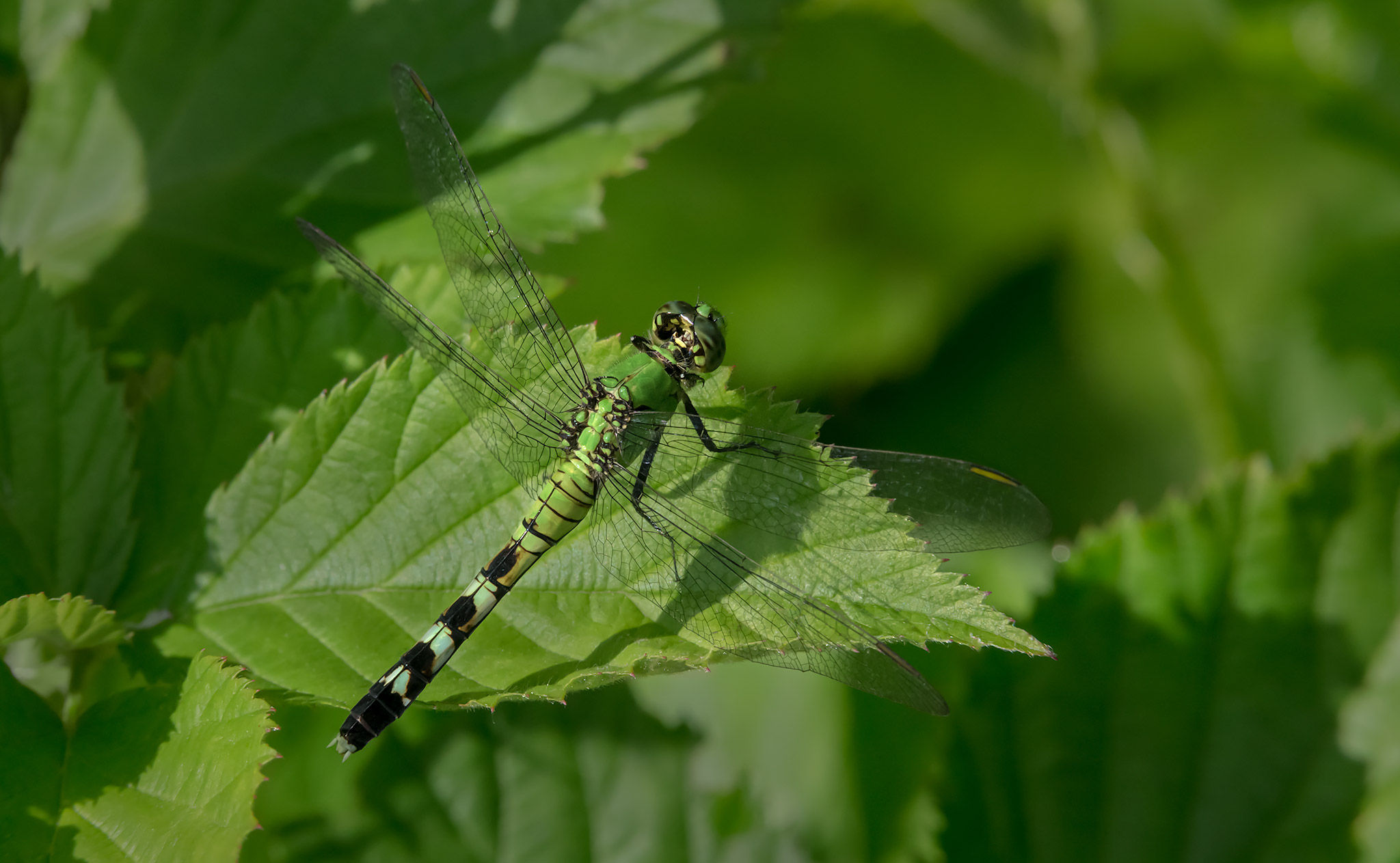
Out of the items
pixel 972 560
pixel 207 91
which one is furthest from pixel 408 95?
pixel 972 560

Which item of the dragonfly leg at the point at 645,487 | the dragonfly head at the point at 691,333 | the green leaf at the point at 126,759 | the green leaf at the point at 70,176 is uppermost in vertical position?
the dragonfly head at the point at 691,333

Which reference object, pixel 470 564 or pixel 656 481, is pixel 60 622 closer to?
pixel 470 564

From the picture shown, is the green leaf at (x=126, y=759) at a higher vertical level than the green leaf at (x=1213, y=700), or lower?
lower

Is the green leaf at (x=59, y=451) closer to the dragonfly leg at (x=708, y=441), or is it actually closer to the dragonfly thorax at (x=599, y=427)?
the dragonfly thorax at (x=599, y=427)

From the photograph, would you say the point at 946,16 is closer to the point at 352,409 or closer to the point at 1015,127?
the point at 1015,127

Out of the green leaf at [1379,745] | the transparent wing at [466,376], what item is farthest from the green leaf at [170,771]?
the green leaf at [1379,745]
